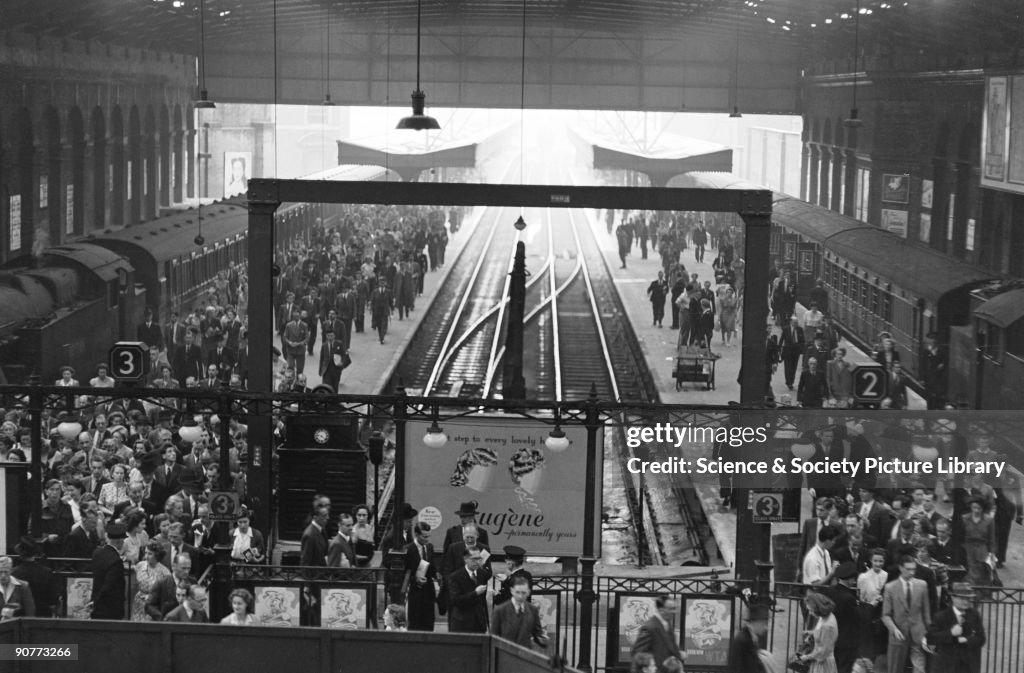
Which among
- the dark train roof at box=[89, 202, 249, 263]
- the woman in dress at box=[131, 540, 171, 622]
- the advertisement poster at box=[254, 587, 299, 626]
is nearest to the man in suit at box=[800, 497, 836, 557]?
the advertisement poster at box=[254, 587, 299, 626]

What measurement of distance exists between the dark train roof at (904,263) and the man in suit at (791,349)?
2.17 meters

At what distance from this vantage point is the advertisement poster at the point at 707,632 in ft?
39.7

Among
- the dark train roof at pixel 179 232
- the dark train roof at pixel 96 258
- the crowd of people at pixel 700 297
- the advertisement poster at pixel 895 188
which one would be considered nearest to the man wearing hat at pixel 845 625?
the crowd of people at pixel 700 297

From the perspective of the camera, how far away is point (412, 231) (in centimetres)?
4875

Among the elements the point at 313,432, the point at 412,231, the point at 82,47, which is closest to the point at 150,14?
the point at 82,47

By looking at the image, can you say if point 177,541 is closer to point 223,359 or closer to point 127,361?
point 127,361

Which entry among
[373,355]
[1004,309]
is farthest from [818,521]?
[373,355]

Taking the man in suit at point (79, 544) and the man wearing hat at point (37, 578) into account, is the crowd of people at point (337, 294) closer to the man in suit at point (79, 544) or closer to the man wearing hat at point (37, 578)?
the man in suit at point (79, 544)

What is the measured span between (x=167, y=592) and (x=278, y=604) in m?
0.97

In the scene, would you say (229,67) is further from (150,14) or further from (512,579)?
(512,579)

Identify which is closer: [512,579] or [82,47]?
[512,579]

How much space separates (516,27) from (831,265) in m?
13.0

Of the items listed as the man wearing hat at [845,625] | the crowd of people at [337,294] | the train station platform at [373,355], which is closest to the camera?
the man wearing hat at [845,625]

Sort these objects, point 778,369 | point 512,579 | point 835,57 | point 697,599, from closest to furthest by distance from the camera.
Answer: point 512,579 → point 697,599 → point 778,369 → point 835,57
